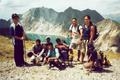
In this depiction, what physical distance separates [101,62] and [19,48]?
4989 millimetres

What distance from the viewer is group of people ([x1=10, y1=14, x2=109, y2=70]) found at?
1956 cm

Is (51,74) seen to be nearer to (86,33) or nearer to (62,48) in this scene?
(62,48)

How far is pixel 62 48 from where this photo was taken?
20453 millimetres

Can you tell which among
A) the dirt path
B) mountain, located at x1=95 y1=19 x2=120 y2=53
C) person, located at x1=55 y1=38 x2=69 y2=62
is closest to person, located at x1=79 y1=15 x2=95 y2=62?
person, located at x1=55 y1=38 x2=69 y2=62

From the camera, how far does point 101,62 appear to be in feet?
68.5

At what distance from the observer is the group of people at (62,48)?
19562mm

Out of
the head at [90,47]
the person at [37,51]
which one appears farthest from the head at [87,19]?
the person at [37,51]

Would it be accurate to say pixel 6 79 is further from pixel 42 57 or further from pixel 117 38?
pixel 117 38

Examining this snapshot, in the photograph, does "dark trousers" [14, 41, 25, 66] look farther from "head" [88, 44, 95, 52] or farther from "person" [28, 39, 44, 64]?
"head" [88, 44, 95, 52]

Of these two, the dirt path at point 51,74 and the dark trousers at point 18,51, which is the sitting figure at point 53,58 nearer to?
the dirt path at point 51,74

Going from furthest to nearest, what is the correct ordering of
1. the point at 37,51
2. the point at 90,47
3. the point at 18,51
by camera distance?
the point at 37,51 → the point at 18,51 → the point at 90,47

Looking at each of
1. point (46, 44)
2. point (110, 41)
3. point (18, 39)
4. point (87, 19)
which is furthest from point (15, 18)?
point (110, 41)

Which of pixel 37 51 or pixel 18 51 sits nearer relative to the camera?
pixel 18 51

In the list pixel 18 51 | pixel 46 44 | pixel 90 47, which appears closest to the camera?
pixel 90 47
